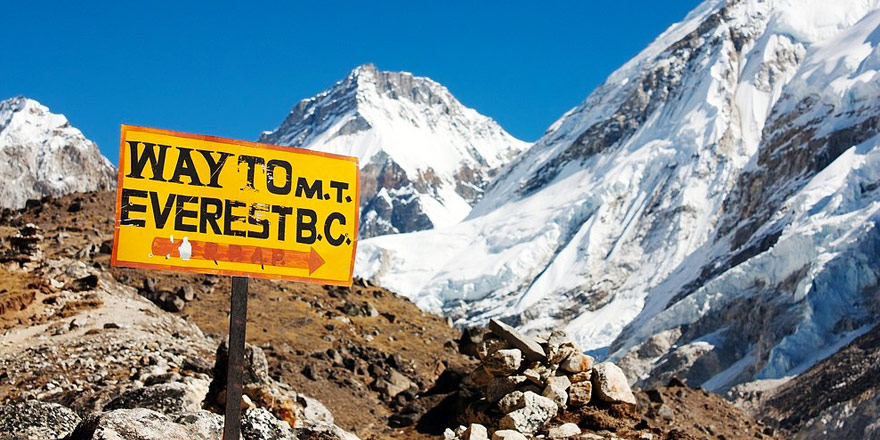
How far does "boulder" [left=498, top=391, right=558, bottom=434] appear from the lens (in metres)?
16.7

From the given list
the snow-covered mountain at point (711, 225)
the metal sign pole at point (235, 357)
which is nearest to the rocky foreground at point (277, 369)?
the metal sign pole at point (235, 357)

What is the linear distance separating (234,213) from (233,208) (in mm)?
48

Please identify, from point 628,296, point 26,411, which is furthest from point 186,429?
point 628,296

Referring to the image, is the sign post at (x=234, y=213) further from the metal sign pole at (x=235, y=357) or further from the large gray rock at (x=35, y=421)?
the large gray rock at (x=35, y=421)

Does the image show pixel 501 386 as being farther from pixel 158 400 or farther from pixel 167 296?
pixel 167 296

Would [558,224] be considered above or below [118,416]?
above

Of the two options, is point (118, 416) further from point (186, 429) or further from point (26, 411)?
point (26, 411)

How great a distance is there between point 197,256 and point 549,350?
10.1 metres

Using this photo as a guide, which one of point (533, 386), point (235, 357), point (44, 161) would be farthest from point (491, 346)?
point (44, 161)

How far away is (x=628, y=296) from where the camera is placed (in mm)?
138375

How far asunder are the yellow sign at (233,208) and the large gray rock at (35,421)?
3.77 metres

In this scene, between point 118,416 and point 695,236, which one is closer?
point 118,416

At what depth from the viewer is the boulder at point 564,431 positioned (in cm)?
1634

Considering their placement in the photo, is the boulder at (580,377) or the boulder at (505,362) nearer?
the boulder at (580,377)
